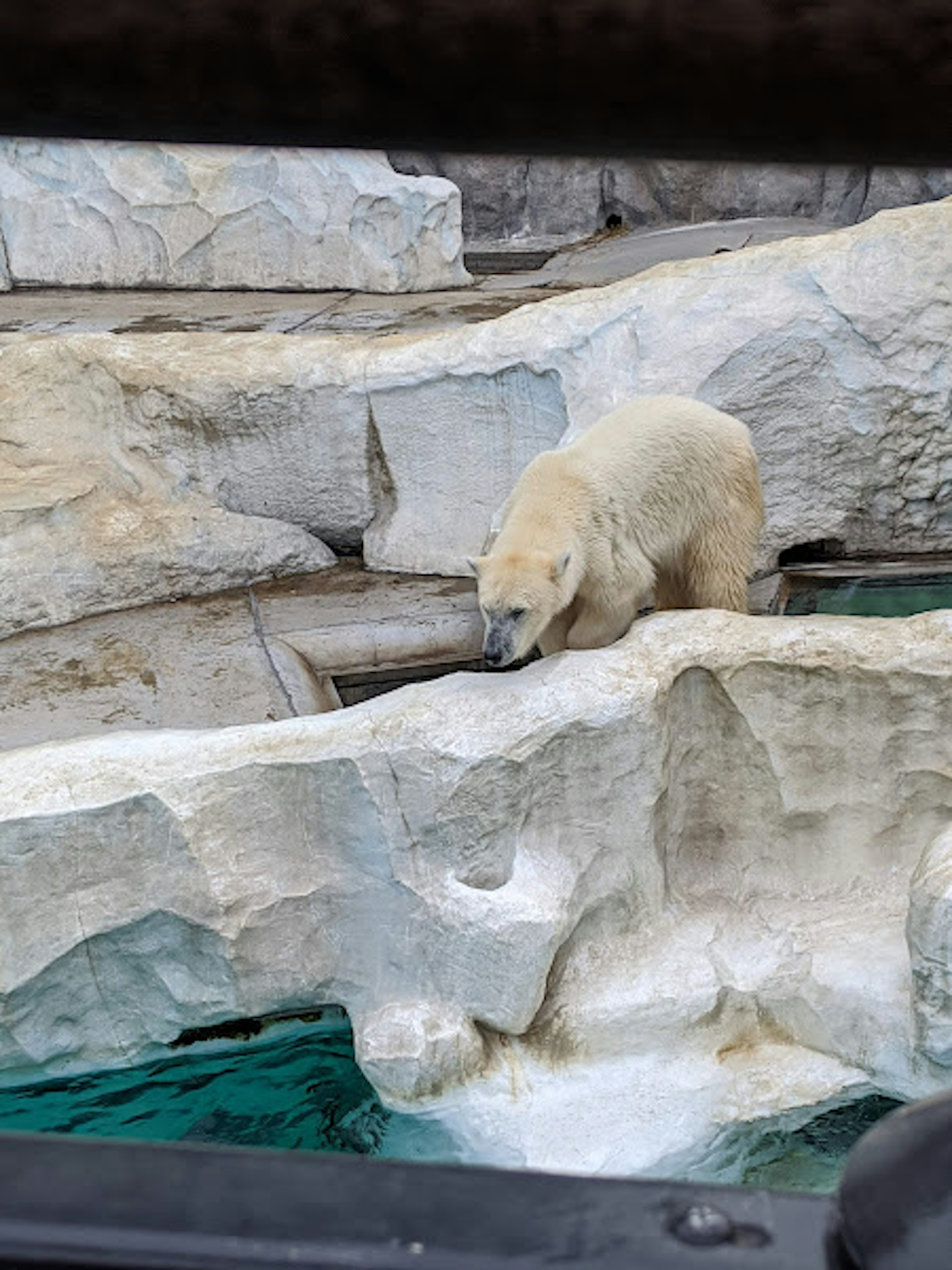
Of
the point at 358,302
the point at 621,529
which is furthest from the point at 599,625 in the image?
the point at 358,302

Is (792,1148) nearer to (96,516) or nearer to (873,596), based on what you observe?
(873,596)

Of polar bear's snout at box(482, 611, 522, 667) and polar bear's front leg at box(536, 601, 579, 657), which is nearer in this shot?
polar bear's snout at box(482, 611, 522, 667)

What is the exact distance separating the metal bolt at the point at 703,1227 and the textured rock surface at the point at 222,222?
956cm

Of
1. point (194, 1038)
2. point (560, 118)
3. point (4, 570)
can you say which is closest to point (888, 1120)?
point (560, 118)

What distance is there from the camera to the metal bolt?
1.36ft

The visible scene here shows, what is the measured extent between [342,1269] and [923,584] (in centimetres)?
536

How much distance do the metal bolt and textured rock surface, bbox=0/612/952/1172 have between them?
289 centimetres

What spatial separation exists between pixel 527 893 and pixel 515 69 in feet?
10.1

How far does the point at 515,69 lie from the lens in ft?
1.37

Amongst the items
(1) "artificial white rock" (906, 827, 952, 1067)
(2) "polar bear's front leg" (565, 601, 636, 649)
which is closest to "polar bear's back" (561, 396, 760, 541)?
(2) "polar bear's front leg" (565, 601, 636, 649)

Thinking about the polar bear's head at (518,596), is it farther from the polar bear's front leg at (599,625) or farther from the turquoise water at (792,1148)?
the turquoise water at (792,1148)

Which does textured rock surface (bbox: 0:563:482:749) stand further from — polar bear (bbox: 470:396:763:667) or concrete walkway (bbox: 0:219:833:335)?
concrete walkway (bbox: 0:219:833:335)

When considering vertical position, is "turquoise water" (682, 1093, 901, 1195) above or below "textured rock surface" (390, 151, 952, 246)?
below

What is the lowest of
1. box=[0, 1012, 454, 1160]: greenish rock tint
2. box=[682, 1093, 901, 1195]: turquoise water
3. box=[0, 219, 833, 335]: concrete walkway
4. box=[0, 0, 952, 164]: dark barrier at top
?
box=[0, 1012, 454, 1160]: greenish rock tint
